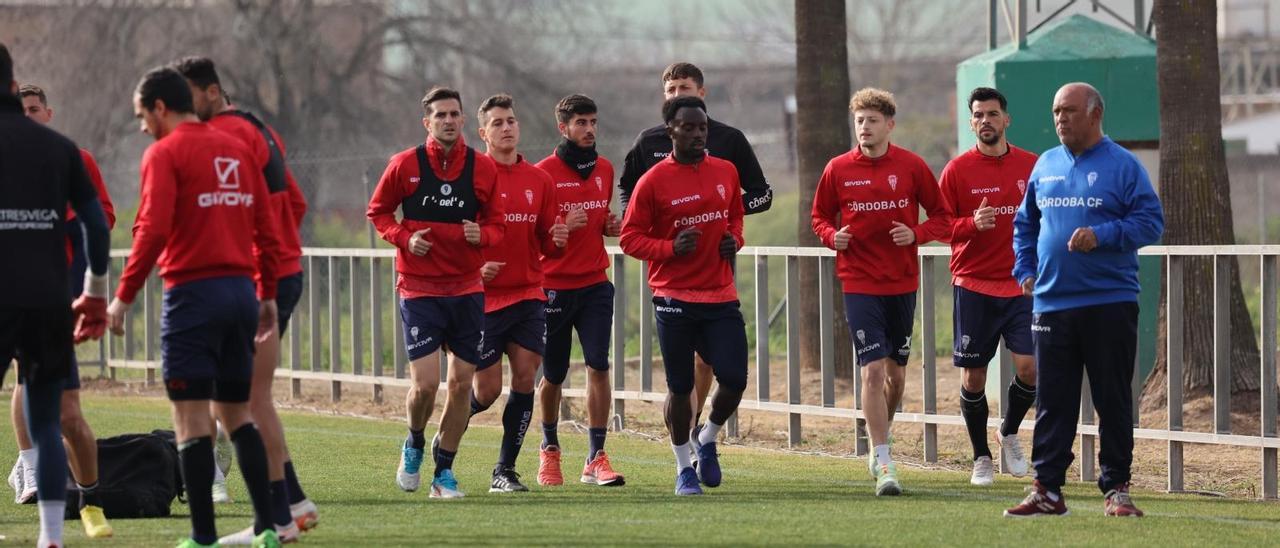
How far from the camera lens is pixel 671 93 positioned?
35.3ft

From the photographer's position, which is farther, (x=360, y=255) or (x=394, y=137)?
(x=394, y=137)

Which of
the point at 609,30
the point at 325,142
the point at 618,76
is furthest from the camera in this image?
the point at 618,76

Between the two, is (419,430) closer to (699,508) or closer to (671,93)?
(699,508)

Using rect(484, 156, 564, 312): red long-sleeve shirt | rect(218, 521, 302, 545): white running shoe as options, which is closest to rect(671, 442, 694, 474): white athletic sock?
rect(484, 156, 564, 312): red long-sleeve shirt

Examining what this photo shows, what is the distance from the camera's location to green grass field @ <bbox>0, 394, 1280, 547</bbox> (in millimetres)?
8398

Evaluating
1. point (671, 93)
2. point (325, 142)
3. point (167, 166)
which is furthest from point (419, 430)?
point (325, 142)

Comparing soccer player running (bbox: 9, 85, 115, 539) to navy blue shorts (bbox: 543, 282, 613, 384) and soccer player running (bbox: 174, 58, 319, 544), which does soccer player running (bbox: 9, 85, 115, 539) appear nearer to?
soccer player running (bbox: 174, 58, 319, 544)

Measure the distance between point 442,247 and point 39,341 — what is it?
107 inches

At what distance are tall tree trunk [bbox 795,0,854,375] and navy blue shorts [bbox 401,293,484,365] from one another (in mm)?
7068

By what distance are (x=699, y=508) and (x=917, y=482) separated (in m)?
1.89

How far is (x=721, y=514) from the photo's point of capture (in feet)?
30.3

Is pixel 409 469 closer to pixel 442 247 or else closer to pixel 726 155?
pixel 442 247

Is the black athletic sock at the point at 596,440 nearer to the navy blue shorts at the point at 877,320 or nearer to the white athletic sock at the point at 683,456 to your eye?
the white athletic sock at the point at 683,456

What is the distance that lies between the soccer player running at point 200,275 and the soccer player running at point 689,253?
9.35 feet
